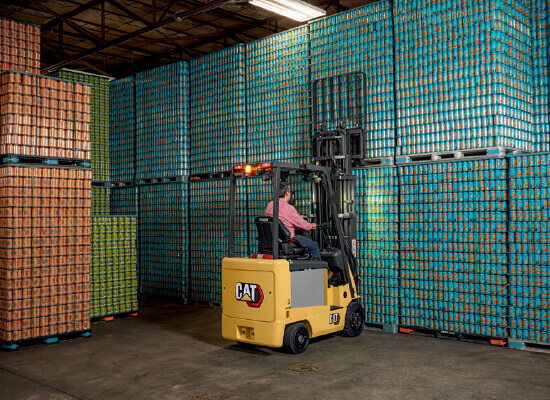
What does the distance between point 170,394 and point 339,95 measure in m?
5.89

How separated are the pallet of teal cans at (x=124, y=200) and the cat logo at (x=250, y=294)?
6.79 m

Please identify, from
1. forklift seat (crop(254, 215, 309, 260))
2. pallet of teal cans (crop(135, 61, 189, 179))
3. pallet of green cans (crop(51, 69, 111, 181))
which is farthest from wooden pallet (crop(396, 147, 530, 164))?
pallet of green cans (crop(51, 69, 111, 181))

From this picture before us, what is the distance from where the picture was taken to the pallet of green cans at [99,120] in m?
12.6

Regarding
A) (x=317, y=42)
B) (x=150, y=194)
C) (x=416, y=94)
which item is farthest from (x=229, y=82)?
(x=416, y=94)

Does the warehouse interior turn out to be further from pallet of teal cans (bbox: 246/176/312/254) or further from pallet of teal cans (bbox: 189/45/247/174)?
pallet of teal cans (bbox: 189/45/247/174)

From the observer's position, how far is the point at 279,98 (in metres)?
10.4

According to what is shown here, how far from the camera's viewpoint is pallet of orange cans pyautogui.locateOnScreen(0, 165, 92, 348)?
795cm

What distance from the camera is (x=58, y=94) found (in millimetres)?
8547

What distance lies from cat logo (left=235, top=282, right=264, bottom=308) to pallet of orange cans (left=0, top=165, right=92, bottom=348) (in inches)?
119

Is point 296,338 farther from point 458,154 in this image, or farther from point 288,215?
point 458,154

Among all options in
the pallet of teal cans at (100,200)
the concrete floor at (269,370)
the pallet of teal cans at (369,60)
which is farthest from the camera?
the pallet of teal cans at (100,200)

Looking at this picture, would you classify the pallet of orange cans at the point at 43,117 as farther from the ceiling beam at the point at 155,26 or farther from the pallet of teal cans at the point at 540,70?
the pallet of teal cans at the point at 540,70

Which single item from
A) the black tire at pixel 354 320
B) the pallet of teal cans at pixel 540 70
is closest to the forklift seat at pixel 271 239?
the black tire at pixel 354 320

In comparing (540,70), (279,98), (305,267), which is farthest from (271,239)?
(540,70)
